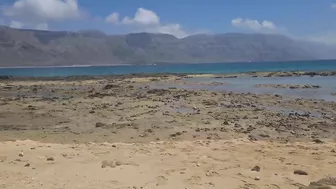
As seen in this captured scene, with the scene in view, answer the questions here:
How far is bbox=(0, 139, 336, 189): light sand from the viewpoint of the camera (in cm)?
778

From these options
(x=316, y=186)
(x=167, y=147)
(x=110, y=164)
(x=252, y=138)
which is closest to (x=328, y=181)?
(x=316, y=186)

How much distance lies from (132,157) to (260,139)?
15.0ft

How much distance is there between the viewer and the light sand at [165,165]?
7.78 metres

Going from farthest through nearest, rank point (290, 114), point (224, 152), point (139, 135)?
point (290, 114), point (139, 135), point (224, 152)

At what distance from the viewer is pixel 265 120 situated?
54.0ft

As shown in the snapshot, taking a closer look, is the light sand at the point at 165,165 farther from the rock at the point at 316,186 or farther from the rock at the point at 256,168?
the rock at the point at 316,186

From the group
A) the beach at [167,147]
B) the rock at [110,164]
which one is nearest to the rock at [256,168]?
the beach at [167,147]

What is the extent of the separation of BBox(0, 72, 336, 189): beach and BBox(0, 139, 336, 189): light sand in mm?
18

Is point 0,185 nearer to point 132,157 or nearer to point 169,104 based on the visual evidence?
point 132,157

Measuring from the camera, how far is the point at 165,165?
9039 mm

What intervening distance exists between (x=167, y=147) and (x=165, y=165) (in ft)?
6.75

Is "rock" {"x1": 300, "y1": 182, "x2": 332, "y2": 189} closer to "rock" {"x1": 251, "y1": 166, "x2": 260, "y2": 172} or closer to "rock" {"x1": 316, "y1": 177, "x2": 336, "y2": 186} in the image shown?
"rock" {"x1": 316, "y1": 177, "x2": 336, "y2": 186}

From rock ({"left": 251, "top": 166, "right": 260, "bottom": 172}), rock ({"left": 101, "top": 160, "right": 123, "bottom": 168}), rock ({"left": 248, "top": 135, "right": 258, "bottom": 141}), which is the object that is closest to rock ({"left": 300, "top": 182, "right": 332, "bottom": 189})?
rock ({"left": 251, "top": 166, "right": 260, "bottom": 172})

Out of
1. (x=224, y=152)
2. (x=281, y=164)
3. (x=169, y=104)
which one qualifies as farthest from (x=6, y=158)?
(x=169, y=104)
